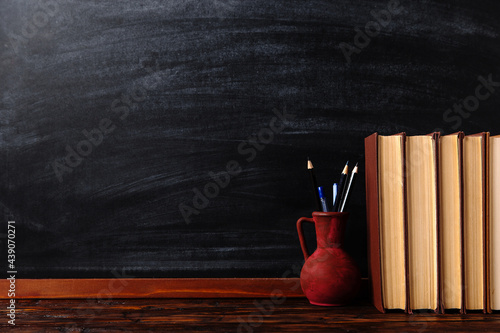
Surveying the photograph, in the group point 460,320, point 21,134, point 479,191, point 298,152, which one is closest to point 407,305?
point 460,320

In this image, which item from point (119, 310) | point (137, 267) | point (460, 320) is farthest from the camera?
point (137, 267)

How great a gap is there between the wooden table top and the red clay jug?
28 mm

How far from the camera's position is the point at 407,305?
83 cm

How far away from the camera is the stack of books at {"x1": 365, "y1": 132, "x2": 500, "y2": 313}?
837 millimetres

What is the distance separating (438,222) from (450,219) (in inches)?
1.2

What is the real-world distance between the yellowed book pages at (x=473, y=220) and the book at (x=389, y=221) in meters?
0.12

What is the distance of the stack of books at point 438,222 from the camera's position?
0.84m

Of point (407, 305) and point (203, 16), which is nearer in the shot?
point (407, 305)

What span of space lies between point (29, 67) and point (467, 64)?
1042 mm

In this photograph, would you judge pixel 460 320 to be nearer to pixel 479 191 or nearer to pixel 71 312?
pixel 479 191
